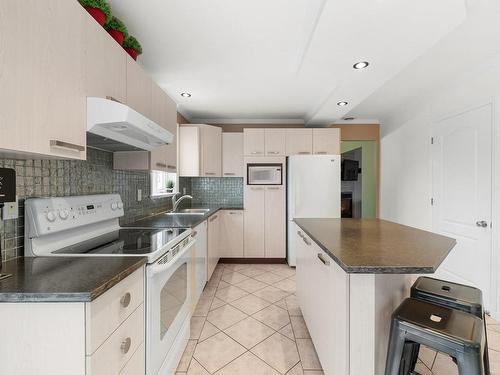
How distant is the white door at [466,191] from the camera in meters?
2.29

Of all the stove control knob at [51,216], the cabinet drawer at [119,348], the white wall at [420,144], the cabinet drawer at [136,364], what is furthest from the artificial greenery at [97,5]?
the white wall at [420,144]

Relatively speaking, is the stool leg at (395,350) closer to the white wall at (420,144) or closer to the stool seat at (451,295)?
the stool seat at (451,295)

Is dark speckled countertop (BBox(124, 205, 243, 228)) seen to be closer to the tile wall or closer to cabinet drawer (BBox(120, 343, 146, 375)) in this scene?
the tile wall

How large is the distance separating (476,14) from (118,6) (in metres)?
2.44

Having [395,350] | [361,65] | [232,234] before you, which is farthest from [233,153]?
[395,350]

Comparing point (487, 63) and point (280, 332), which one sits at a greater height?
point (487, 63)

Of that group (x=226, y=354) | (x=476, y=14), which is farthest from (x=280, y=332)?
(x=476, y=14)

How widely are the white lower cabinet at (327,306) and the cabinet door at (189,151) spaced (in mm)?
2173

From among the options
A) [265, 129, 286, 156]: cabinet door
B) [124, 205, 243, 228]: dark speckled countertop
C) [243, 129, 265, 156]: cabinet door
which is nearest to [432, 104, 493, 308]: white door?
[265, 129, 286, 156]: cabinet door

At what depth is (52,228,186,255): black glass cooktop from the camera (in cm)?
123

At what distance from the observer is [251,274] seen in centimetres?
329

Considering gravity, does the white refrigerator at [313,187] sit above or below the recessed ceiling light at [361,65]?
below

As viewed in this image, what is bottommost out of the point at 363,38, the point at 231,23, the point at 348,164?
the point at 348,164

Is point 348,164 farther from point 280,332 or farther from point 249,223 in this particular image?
point 280,332
